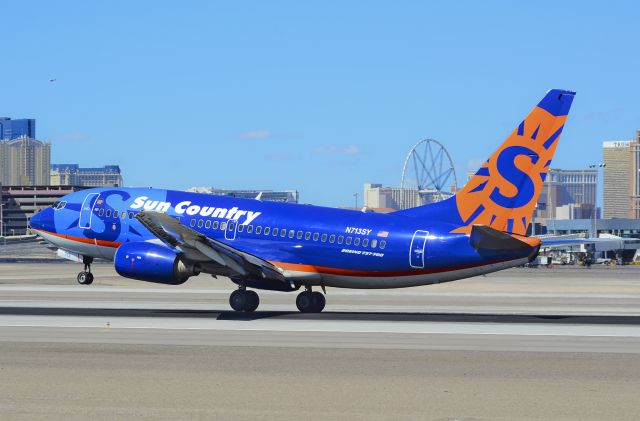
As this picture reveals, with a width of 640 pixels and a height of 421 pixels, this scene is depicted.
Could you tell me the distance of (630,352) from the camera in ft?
102

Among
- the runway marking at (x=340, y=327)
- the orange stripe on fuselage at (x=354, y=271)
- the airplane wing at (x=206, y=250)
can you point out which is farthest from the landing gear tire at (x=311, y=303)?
the runway marking at (x=340, y=327)

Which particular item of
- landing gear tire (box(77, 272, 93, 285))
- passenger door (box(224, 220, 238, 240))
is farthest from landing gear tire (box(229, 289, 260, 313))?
landing gear tire (box(77, 272, 93, 285))

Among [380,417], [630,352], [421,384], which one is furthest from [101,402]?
[630,352]

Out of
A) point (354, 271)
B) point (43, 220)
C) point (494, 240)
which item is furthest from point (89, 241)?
point (494, 240)

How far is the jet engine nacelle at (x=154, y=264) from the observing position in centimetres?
4259

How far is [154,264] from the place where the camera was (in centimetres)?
4259

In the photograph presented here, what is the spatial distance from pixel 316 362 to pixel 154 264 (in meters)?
15.6

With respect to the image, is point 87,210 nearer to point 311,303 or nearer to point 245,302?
point 245,302

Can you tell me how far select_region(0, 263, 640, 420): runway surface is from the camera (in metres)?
21.8

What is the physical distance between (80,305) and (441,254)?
1674 cm

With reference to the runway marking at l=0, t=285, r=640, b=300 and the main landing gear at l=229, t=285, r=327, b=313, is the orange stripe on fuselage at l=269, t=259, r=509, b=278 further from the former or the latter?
the runway marking at l=0, t=285, r=640, b=300

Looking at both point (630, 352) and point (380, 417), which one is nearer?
point (380, 417)

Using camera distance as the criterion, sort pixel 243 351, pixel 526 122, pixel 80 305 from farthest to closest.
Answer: pixel 80 305
pixel 526 122
pixel 243 351

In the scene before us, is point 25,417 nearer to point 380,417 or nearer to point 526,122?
point 380,417
